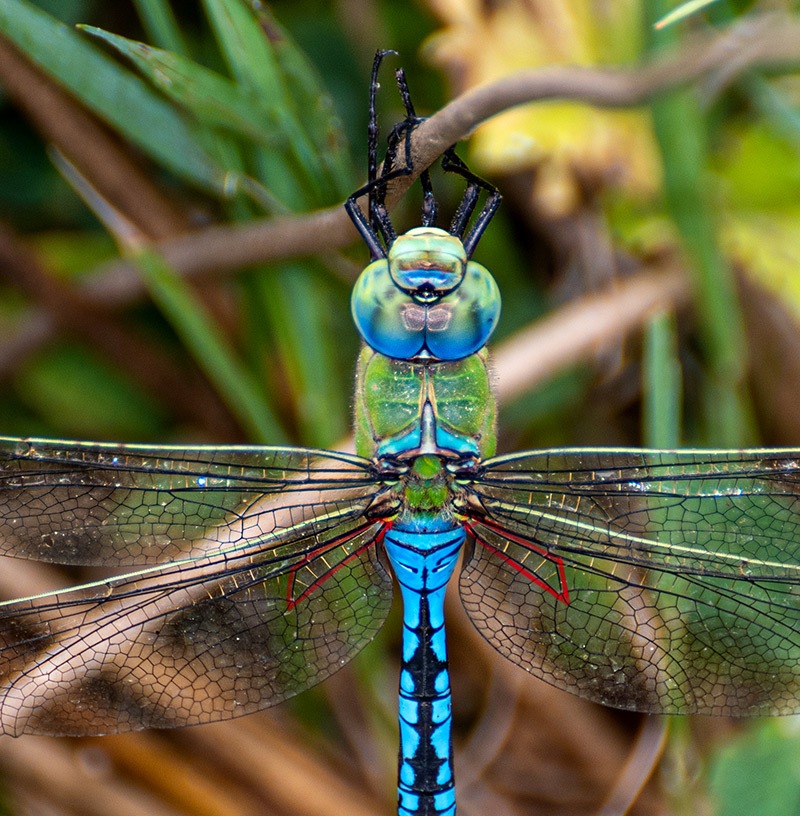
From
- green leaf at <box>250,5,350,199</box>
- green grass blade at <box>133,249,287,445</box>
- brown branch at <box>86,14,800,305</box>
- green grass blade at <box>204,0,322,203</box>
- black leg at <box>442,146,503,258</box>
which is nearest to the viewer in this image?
brown branch at <box>86,14,800,305</box>

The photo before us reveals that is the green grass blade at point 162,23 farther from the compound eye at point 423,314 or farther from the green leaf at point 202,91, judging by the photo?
the compound eye at point 423,314

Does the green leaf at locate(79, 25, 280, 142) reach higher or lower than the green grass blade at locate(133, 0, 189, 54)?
lower

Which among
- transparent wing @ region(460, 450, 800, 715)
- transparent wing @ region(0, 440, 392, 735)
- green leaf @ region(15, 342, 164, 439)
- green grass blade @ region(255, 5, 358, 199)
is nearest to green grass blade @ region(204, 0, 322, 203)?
green grass blade @ region(255, 5, 358, 199)

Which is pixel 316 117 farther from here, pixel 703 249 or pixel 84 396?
pixel 84 396

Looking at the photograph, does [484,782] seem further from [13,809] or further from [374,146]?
[374,146]

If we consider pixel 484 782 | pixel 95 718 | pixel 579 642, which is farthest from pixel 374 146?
pixel 484 782

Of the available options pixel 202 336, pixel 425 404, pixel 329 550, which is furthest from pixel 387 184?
pixel 202 336

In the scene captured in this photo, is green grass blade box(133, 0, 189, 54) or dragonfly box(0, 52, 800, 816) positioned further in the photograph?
green grass blade box(133, 0, 189, 54)

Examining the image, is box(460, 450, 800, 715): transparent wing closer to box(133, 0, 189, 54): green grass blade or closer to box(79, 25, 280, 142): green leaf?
box(79, 25, 280, 142): green leaf
